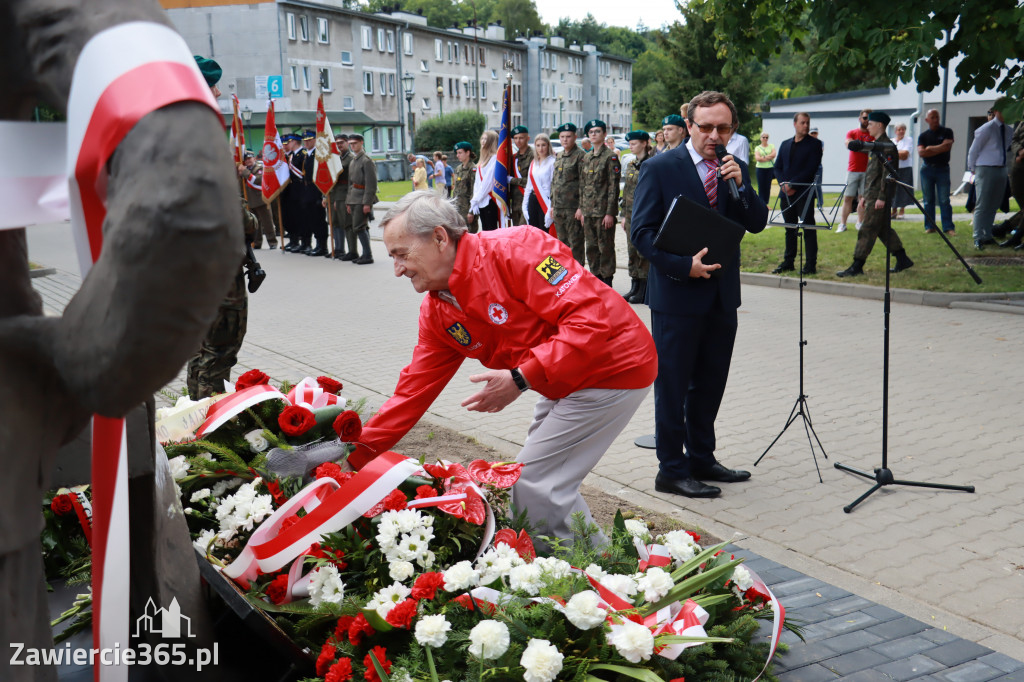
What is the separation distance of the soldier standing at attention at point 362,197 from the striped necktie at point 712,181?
12122 millimetres

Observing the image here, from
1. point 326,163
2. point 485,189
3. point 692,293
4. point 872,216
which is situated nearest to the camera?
point 692,293

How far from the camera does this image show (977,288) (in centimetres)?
1168

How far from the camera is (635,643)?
264 cm

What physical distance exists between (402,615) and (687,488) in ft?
9.63

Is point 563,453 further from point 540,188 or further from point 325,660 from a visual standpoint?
point 540,188

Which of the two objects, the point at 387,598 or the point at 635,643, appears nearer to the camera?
the point at 635,643

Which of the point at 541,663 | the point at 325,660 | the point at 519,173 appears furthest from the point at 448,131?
the point at 541,663

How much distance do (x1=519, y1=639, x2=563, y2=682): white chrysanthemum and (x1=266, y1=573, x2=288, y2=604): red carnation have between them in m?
0.99

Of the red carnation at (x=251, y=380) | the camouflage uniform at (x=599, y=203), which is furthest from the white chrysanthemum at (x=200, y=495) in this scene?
the camouflage uniform at (x=599, y=203)

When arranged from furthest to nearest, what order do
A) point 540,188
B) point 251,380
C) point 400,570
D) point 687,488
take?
point 540,188 → point 687,488 → point 251,380 → point 400,570

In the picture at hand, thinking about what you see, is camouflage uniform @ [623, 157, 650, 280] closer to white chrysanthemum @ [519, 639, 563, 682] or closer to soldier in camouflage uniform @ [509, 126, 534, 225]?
soldier in camouflage uniform @ [509, 126, 534, 225]

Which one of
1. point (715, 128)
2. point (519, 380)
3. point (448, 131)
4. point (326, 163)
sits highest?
point (448, 131)

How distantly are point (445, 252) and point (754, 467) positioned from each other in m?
3.17

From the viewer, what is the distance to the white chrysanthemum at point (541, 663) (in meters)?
2.54
